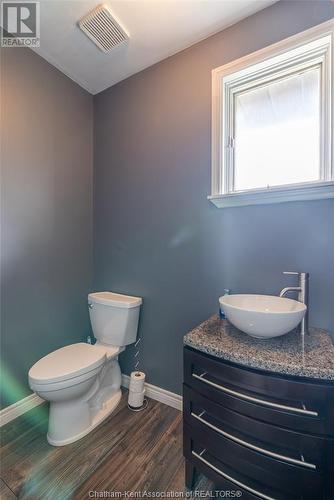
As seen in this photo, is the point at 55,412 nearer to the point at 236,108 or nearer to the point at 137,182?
the point at 137,182

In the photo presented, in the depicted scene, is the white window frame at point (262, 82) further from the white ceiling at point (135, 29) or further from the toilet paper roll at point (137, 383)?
the toilet paper roll at point (137, 383)

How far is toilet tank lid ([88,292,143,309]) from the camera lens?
1640mm

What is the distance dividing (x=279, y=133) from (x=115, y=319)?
65.4 inches

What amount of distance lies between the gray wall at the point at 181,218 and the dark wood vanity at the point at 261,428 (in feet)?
1.74

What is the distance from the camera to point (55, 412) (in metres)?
1.33

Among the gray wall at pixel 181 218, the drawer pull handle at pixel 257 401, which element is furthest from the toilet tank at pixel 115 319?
the drawer pull handle at pixel 257 401

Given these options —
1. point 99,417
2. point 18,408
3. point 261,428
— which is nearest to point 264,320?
point 261,428

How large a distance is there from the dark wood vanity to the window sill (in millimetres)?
836

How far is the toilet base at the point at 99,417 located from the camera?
4.32ft

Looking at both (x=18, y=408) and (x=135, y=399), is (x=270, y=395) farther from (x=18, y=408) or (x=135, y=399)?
(x=18, y=408)

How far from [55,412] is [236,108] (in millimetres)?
2219

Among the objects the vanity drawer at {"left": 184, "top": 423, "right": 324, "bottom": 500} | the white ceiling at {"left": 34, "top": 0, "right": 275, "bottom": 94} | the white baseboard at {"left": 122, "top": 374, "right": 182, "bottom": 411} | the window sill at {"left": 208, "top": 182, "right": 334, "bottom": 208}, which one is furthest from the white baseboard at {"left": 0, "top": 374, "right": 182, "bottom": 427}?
Result: the white ceiling at {"left": 34, "top": 0, "right": 275, "bottom": 94}

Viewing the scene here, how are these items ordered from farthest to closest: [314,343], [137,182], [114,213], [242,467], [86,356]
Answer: [114,213] < [137,182] < [86,356] < [314,343] < [242,467]

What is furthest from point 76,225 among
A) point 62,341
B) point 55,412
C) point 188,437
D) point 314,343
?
point 314,343
